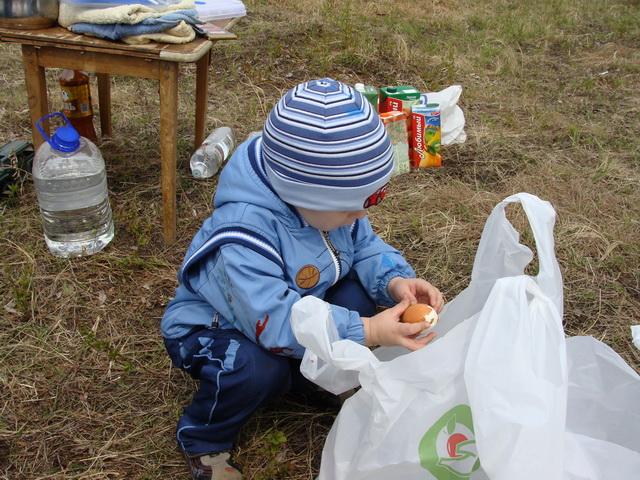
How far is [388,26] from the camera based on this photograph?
504cm

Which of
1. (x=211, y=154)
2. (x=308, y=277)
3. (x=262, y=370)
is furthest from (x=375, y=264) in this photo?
(x=211, y=154)

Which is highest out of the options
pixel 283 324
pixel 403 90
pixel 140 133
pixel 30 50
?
pixel 30 50

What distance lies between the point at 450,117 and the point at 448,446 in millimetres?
2542

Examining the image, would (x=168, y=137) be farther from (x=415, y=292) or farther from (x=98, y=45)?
(x=415, y=292)

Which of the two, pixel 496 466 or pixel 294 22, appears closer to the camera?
pixel 496 466

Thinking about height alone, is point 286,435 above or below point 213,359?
below

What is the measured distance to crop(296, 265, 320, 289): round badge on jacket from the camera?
1432 mm

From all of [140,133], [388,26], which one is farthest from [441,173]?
[388,26]

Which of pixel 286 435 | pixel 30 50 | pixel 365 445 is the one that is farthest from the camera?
pixel 30 50

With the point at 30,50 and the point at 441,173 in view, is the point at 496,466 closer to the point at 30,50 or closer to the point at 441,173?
the point at 30,50

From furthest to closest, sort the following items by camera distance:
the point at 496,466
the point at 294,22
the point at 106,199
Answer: the point at 294,22 → the point at 106,199 → the point at 496,466

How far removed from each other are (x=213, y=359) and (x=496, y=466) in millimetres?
671

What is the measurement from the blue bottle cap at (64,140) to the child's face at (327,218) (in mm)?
1055

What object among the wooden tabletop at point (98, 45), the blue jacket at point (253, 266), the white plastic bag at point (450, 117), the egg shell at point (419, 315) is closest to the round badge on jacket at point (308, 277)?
the blue jacket at point (253, 266)
